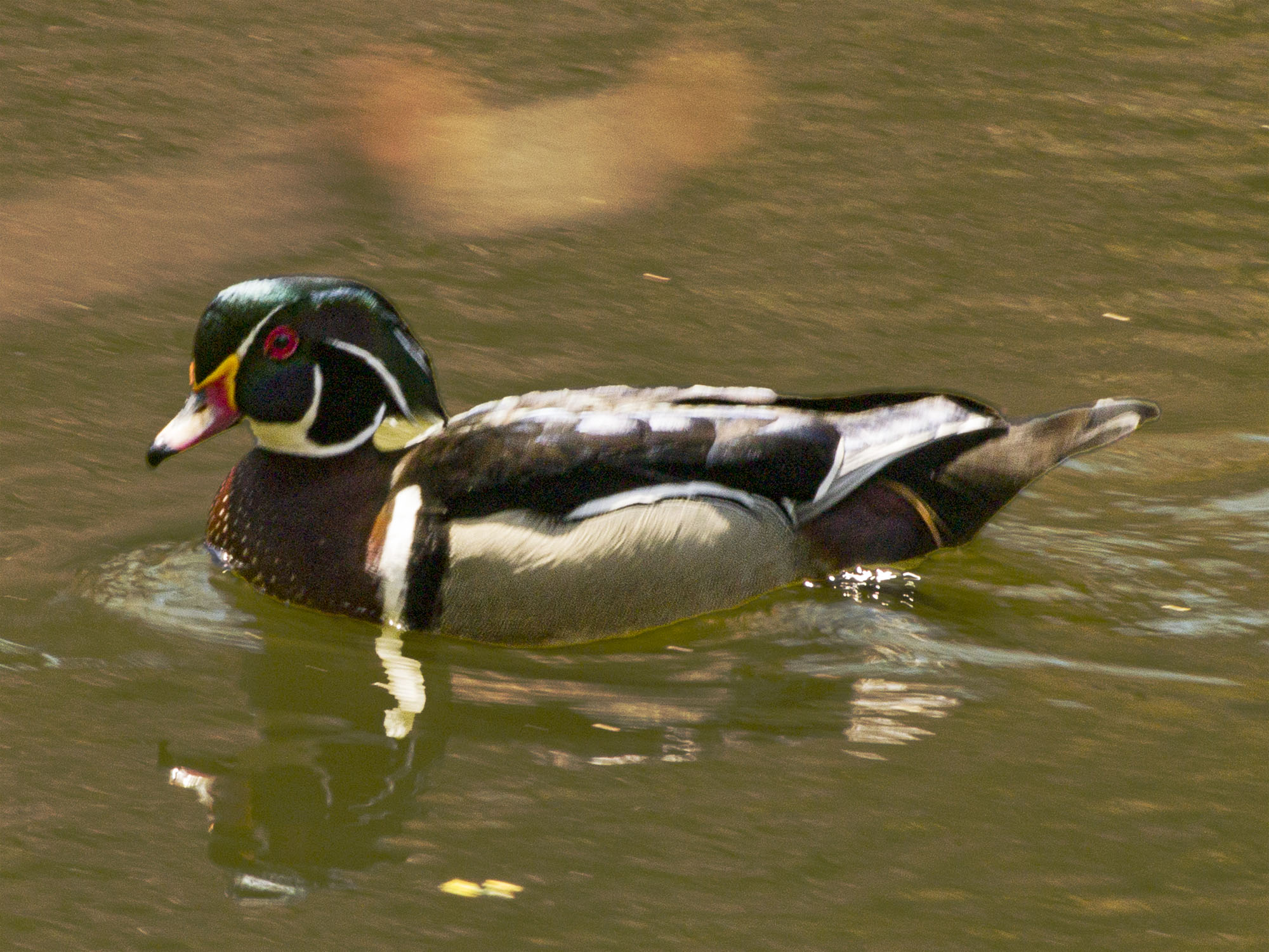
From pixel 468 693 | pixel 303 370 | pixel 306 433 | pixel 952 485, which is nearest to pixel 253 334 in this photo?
pixel 303 370

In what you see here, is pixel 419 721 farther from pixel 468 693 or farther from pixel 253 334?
pixel 253 334

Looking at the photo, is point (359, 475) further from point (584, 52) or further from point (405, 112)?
point (584, 52)

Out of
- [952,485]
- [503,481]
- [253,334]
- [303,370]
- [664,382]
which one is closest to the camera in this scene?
[503,481]

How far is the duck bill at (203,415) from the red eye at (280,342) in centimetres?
14

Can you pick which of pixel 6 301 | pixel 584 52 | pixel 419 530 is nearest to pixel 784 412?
pixel 419 530

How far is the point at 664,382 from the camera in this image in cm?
748

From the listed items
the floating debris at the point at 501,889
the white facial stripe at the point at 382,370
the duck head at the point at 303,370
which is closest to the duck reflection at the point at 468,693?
the floating debris at the point at 501,889

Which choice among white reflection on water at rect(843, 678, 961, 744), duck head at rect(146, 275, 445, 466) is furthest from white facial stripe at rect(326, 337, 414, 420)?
white reflection on water at rect(843, 678, 961, 744)

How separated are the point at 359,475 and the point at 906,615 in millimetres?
1729

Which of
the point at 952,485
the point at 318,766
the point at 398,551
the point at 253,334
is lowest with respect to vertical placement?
the point at 318,766

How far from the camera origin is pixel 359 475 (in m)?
5.64

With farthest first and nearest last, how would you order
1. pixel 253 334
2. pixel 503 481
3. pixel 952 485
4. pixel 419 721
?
pixel 952 485 < pixel 253 334 < pixel 503 481 < pixel 419 721

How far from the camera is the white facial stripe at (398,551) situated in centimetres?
545

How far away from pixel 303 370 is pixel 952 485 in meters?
2.08
